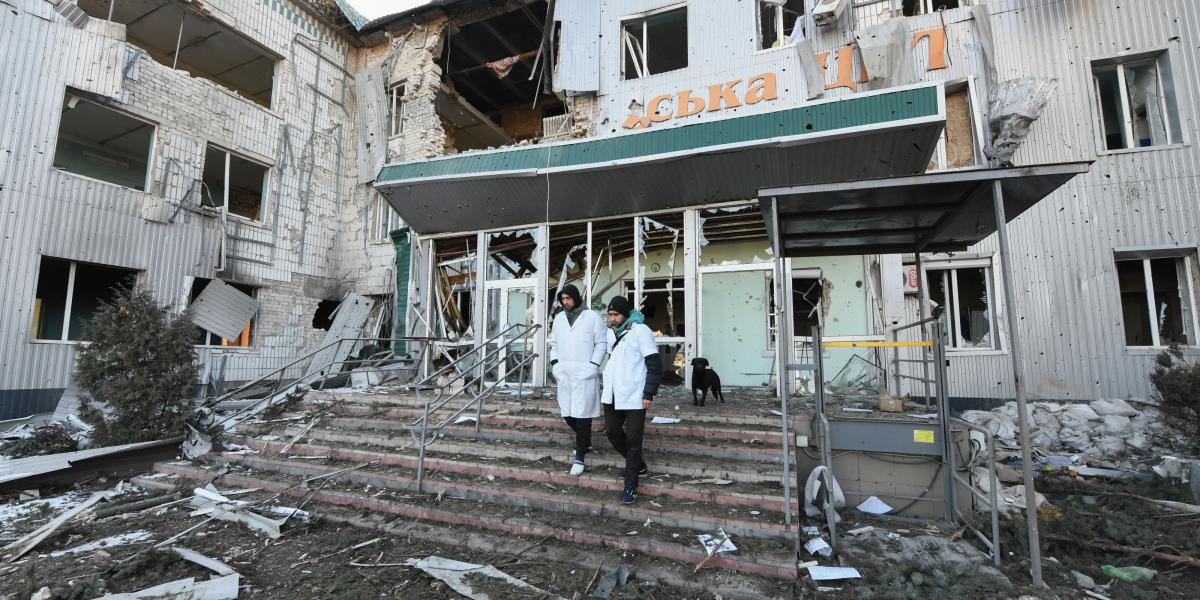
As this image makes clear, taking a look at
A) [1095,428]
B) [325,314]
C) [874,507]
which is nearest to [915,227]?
[874,507]

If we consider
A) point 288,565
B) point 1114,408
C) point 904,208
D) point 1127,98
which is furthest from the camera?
point 1127,98

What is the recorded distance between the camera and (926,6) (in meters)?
10.2

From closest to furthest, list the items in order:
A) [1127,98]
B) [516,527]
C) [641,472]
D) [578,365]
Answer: [516,527]
[641,472]
[578,365]
[1127,98]

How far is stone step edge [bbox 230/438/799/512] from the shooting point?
4.25m

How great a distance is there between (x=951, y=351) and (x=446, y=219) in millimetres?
9707

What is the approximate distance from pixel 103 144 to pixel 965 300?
20.1 metres

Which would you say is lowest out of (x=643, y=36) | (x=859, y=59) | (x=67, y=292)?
(x=67, y=292)

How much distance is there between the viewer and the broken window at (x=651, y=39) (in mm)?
11086

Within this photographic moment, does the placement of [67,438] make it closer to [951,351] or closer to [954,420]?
[954,420]

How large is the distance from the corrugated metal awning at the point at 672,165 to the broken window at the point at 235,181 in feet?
20.5

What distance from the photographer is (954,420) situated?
16.3ft

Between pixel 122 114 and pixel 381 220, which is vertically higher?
pixel 122 114

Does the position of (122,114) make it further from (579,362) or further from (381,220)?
(579,362)

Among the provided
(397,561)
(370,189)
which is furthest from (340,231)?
(397,561)
